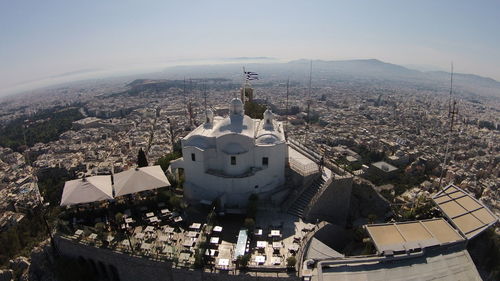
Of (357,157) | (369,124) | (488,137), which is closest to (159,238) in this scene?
(357,157)

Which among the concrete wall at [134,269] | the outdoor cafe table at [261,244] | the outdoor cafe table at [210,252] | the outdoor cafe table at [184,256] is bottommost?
the concrete wall at [134,269]

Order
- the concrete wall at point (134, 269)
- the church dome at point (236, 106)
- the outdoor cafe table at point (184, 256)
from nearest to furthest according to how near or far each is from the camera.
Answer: the concrete wall at point (134, 269)
the outdoor cafe table at point (184, 256)
the church dome at point (236, 106)

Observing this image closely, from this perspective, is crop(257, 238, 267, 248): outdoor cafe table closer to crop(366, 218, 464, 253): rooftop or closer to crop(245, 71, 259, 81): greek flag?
crop(366, 218, 464, 253): rooftop

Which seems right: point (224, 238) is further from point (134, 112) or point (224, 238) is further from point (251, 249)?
point (134, 112)

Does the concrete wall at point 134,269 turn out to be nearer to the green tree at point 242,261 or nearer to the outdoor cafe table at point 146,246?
the green tree at point 242,261

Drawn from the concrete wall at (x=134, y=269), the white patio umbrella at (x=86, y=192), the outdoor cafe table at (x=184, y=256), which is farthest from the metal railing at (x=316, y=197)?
the white patio umbrella at (x=86, y=192)

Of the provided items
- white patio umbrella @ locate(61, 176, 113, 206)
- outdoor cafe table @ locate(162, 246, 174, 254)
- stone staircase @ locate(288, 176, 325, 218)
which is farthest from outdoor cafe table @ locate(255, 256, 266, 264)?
white patio umbrella @ locate(61, 176, 113, 206)
